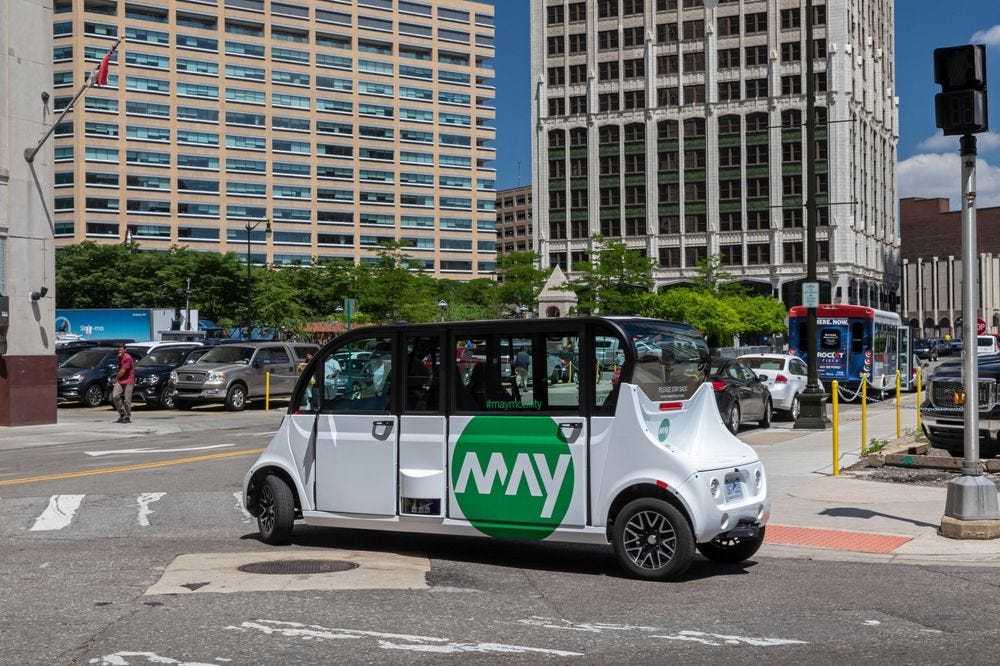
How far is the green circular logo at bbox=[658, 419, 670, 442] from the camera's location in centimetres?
888

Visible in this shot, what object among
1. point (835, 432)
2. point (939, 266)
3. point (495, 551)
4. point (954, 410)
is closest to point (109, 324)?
point (835, 432)

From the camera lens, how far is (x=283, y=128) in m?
122

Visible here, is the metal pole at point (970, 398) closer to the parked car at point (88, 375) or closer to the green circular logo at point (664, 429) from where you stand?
the green circular logo at point (664, 429)

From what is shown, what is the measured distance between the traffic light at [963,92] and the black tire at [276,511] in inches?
268


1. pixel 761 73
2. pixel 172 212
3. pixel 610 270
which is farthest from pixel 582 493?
pixel 172 212

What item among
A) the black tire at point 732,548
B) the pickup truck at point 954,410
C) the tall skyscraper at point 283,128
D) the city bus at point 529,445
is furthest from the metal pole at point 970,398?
the tall skyscraper at point 283,128

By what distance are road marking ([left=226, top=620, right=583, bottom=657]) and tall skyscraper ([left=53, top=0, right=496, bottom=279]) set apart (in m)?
109

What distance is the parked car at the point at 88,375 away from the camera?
34.3m

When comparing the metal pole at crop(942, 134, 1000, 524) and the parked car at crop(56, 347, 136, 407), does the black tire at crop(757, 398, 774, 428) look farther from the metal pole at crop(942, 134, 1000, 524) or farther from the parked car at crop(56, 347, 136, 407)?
the parked car at crop(56, 347, 136, 407)

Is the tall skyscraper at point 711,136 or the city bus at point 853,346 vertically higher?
the tall skyscraper at point 711,136

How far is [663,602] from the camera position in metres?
8.04

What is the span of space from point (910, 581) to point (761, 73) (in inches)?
3705

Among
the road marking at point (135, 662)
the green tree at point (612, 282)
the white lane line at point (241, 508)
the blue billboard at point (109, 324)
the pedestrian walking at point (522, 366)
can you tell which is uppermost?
the green tree at point (612, 282)

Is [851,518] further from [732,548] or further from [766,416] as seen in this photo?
[766,416]
